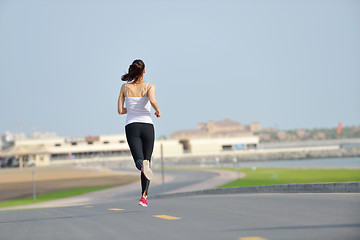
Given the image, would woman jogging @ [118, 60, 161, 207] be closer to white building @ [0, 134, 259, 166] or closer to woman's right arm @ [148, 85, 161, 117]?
woman's right arm @ [148, 85, 161, 117]

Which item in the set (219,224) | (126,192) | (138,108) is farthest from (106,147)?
(219,224)

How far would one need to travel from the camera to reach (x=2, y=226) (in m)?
7.94

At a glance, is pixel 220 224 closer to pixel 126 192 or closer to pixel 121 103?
pixel 121 103

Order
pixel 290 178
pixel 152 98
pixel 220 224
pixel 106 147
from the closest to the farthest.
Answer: pixel 220 224 < pixel 152 98 < pixel 290 178 < pixel 106 147

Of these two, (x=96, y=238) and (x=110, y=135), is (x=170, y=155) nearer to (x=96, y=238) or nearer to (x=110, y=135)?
(x=110, y=135)

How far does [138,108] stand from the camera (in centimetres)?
786

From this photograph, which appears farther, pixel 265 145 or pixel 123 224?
pixel 265 145

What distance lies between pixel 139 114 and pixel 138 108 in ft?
0.29

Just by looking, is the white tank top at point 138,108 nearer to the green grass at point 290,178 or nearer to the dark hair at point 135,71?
the dark hair at point 135,71

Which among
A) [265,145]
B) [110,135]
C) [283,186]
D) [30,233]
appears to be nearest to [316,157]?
[265,145]

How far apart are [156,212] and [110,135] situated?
131 metres

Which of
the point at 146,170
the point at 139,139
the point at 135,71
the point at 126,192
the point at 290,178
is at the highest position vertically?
the point at 135,71

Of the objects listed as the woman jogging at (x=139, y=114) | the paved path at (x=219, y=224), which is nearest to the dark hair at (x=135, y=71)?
the woman jogging at (x=139, y=114)

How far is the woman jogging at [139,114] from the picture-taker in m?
7.80
